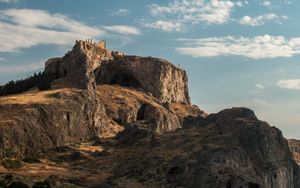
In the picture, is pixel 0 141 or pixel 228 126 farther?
pixel 228 126

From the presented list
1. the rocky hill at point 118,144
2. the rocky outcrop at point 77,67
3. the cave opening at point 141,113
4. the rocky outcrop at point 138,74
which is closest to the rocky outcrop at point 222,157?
the rocky hill at point 118,144

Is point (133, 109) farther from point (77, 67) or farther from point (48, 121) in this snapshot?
point (48, 121)

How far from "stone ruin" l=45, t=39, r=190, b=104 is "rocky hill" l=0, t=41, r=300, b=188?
3.73 m

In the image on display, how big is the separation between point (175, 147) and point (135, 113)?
Result: 41.3 meters

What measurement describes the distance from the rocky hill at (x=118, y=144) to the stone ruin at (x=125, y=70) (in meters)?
3.73

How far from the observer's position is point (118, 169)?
9088 cm

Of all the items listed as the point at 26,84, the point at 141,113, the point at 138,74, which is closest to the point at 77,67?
the point at 26,84

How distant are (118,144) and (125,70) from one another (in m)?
55.6

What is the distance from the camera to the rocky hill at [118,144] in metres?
83.2

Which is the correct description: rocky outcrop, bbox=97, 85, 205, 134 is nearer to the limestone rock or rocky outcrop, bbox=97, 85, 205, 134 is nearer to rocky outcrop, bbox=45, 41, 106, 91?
the limestone rock

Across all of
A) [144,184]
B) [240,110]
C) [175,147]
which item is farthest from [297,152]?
[144,184]

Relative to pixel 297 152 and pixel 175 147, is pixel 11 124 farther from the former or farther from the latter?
pixel 297 152

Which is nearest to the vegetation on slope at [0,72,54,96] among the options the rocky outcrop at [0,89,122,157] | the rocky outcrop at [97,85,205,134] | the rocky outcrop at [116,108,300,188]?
the rocky outcrop at [0,89,122,157]

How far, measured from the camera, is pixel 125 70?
161 m
